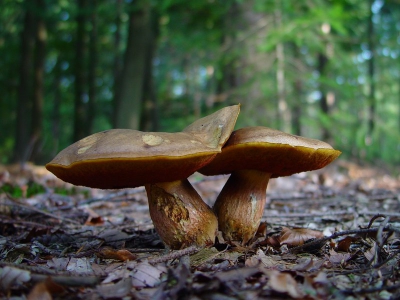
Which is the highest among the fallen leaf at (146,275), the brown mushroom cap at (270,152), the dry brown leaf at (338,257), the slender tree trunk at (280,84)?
the slender tree trunk at (280,84)

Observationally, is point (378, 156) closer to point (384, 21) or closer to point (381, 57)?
point (381, 57)

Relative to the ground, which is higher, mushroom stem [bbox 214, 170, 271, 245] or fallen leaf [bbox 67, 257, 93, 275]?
mushroom stem [bbox 214, 170, 271, 245]

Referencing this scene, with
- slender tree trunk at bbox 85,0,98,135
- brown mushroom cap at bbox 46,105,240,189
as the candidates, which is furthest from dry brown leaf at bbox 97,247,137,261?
slender tree trunk at bbox 85,0,98,135

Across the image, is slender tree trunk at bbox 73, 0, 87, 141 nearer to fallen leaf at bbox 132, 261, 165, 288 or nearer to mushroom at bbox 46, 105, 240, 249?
mushroom at bbox 46, 105, 240, 249

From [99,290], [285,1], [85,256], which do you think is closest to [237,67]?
[285,1]

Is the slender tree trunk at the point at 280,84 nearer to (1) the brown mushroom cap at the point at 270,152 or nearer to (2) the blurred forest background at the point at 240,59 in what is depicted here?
(2) the blurred forest background at the point at 240,59

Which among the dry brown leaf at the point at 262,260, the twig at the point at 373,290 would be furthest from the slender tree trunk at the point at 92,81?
the twig at the point at 373,290
